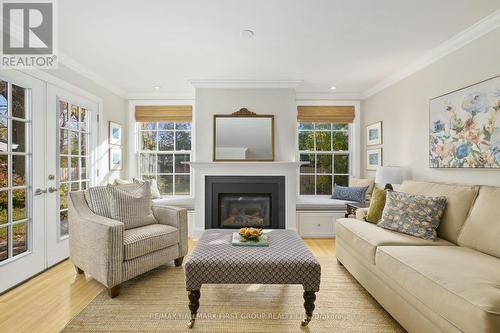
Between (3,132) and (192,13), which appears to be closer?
(192,13)

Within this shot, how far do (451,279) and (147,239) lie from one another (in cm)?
230

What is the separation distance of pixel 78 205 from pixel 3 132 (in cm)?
88

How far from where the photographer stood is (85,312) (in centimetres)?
196

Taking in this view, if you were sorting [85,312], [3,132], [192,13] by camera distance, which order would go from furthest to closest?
[3,132] < [192,13] < [85,312]

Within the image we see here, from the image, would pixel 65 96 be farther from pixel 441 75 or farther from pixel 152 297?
pixel 441 75

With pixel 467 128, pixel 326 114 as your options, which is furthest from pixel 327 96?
pixel 467 128

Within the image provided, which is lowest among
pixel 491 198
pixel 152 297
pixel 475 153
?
pixel 152 297

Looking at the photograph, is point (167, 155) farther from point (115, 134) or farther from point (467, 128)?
point (467, 128)

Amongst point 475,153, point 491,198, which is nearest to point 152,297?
point 491,198

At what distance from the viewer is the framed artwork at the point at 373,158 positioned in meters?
4.04

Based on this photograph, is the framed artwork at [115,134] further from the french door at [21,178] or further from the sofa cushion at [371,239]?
the sofa cushion at [371,239]

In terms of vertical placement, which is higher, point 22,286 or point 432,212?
point 432,212

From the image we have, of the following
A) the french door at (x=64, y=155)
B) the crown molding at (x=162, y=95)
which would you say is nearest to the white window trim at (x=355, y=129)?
the crown molding at (x=162, y=95)

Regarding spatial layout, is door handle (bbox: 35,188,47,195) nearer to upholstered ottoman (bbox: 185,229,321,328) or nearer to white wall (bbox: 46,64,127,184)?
white wall (bbox: 46,64,127,184)
